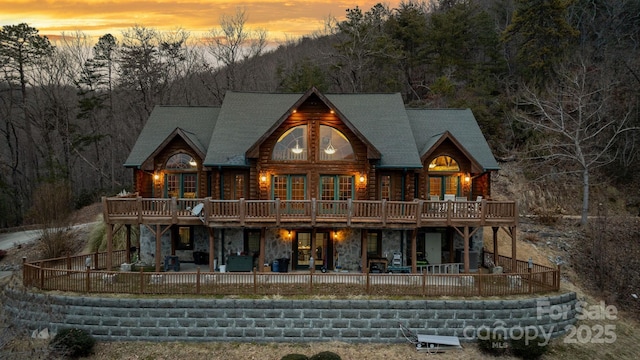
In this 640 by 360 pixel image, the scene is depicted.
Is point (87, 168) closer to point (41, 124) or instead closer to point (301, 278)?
point (41, 124)

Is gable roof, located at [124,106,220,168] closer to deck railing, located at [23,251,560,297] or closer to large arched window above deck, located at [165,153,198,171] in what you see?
large arched window above deck, located at [165,153,198,171]

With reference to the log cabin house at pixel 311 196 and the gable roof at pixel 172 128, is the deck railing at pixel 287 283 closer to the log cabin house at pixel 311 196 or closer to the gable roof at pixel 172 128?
the log cabin house at pixel 311 196

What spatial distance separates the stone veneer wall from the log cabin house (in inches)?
127

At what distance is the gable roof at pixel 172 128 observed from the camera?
22797 mm

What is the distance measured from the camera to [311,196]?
21438 millimetres

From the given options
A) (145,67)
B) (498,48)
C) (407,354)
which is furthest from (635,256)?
(145,67)

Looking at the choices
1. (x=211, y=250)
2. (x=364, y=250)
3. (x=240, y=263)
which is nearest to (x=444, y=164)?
(x=364, y=250)

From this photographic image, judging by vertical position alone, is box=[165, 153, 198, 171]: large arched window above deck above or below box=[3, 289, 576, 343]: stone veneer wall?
above

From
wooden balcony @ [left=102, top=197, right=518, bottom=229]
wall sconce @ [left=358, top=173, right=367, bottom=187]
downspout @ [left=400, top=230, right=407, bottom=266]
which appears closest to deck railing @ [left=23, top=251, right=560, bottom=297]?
wooden balcony @ [left=102, top=197, right=518, bottom=229]

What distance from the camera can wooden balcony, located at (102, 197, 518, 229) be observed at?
65.5 feet

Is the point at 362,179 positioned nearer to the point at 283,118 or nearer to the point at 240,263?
the point at 283,118

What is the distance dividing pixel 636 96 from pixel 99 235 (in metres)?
40.4

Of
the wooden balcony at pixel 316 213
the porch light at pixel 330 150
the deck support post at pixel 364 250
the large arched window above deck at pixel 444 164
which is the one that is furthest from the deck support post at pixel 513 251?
the porch light at pixel 330 150

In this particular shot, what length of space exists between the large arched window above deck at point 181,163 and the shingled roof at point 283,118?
815mm
